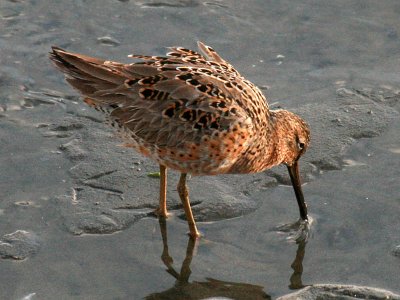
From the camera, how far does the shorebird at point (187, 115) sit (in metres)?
5.89

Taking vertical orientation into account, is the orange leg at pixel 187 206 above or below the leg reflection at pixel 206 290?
above

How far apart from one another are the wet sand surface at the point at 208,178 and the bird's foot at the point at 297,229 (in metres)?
0.03

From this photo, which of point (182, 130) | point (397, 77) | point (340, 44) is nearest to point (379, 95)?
point (397, 77)

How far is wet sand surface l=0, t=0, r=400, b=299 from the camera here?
5703 millimetres

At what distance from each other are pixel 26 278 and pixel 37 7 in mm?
3780

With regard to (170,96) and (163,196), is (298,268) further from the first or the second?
(170,96)

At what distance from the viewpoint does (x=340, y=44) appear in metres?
8.37

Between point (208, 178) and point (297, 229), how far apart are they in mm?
947

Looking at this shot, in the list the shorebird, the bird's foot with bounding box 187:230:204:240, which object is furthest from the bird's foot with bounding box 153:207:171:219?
the bird's foot with bounding box 187:230:204:240

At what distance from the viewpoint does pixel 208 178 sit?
268 inches

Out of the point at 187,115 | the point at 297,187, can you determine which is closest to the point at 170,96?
the point at 187,115

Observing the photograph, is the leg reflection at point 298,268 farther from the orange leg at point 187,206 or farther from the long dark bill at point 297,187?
the orange leg at point 187,206

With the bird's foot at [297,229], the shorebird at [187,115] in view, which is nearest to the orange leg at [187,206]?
the shorebird at [187,115]

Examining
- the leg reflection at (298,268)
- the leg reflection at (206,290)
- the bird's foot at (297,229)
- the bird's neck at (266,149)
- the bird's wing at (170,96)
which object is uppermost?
the bird's wing at (170,96)
